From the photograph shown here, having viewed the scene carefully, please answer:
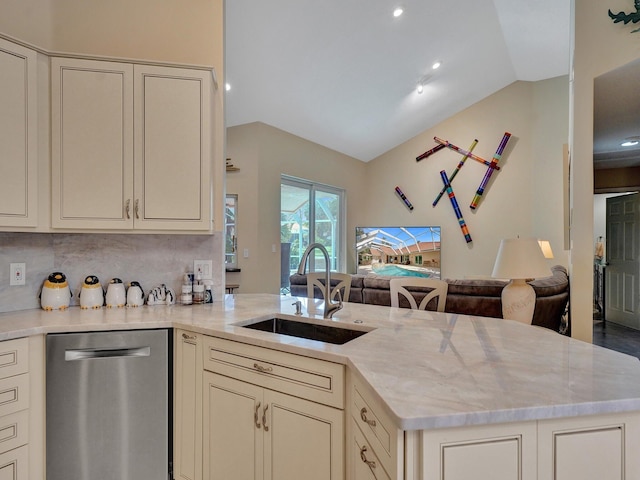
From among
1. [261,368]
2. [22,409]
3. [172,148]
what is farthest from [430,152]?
[22,409]

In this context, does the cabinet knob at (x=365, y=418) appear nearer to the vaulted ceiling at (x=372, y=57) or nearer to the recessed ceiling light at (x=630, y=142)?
the vaulted ceiling at (x=372, y=57)

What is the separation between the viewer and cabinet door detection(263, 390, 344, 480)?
4.15ft

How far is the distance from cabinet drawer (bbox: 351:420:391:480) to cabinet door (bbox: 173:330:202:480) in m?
0.85

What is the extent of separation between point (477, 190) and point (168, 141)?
560cm

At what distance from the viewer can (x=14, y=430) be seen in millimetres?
1595

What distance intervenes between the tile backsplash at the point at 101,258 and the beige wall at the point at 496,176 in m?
5.17

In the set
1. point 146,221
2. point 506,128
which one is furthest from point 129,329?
point 506,128

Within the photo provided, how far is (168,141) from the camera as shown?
81.1 inches

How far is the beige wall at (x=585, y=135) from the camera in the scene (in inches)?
94.7

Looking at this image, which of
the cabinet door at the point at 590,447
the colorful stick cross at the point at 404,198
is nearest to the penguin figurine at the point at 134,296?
the cabinet door at the point at 590,447

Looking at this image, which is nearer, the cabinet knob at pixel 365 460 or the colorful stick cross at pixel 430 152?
the cabinet knob at pixel 365 460

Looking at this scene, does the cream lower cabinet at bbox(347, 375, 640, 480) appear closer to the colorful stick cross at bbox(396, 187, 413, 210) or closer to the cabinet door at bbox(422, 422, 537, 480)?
the cabinet door at bbox(422, 422, 537, 480)

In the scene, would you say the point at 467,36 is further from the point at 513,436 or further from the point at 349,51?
the point at 513,436

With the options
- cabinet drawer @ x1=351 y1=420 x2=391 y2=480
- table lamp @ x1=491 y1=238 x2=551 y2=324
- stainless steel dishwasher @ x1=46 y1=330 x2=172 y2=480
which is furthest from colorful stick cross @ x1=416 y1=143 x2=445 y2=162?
cabinet drawer @ x1=351 y1=420 x2=391 y2=480
